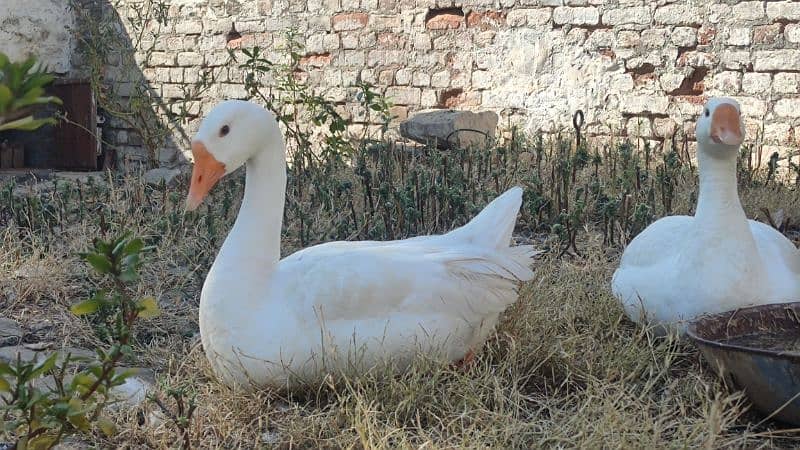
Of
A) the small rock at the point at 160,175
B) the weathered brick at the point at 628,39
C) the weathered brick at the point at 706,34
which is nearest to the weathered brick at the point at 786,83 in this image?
the weathered brick at the point at 706,34

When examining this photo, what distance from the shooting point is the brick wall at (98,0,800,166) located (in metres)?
7.32

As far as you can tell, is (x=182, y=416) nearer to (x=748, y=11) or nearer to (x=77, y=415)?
(x=77, y=415)

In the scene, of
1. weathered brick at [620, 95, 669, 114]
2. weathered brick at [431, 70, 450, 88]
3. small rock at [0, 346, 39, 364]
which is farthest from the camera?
weathered brick at [431, 70, 450, 88]

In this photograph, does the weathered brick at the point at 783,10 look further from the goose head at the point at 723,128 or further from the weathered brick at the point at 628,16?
the goose head at the point at 723,128

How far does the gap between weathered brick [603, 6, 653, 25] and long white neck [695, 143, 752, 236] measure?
4.47 metres

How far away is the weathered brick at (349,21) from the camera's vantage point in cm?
937

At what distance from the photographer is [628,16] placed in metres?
7.87

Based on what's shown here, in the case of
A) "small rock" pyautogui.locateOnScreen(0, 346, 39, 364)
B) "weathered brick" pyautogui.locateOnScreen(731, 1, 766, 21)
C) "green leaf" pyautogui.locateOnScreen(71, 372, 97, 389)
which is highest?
"weathered brick" pyautogui.locateOnScreen(731, 1, 766, 21)

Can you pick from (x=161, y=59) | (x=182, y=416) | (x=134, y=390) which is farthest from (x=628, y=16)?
(x=182, y=416)

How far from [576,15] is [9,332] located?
555 centimetres

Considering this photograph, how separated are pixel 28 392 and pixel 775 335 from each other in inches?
84.1

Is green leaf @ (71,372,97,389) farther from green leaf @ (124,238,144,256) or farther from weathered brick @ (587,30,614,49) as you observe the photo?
weathered brick @ (587,30,614,49)

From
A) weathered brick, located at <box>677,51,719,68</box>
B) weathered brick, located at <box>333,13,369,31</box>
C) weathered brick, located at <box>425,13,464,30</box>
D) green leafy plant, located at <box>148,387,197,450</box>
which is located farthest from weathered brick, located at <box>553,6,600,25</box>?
green leafy plant, located at <box>148,387,197,450</box>

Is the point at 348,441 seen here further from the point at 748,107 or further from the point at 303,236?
the point at 748,107
